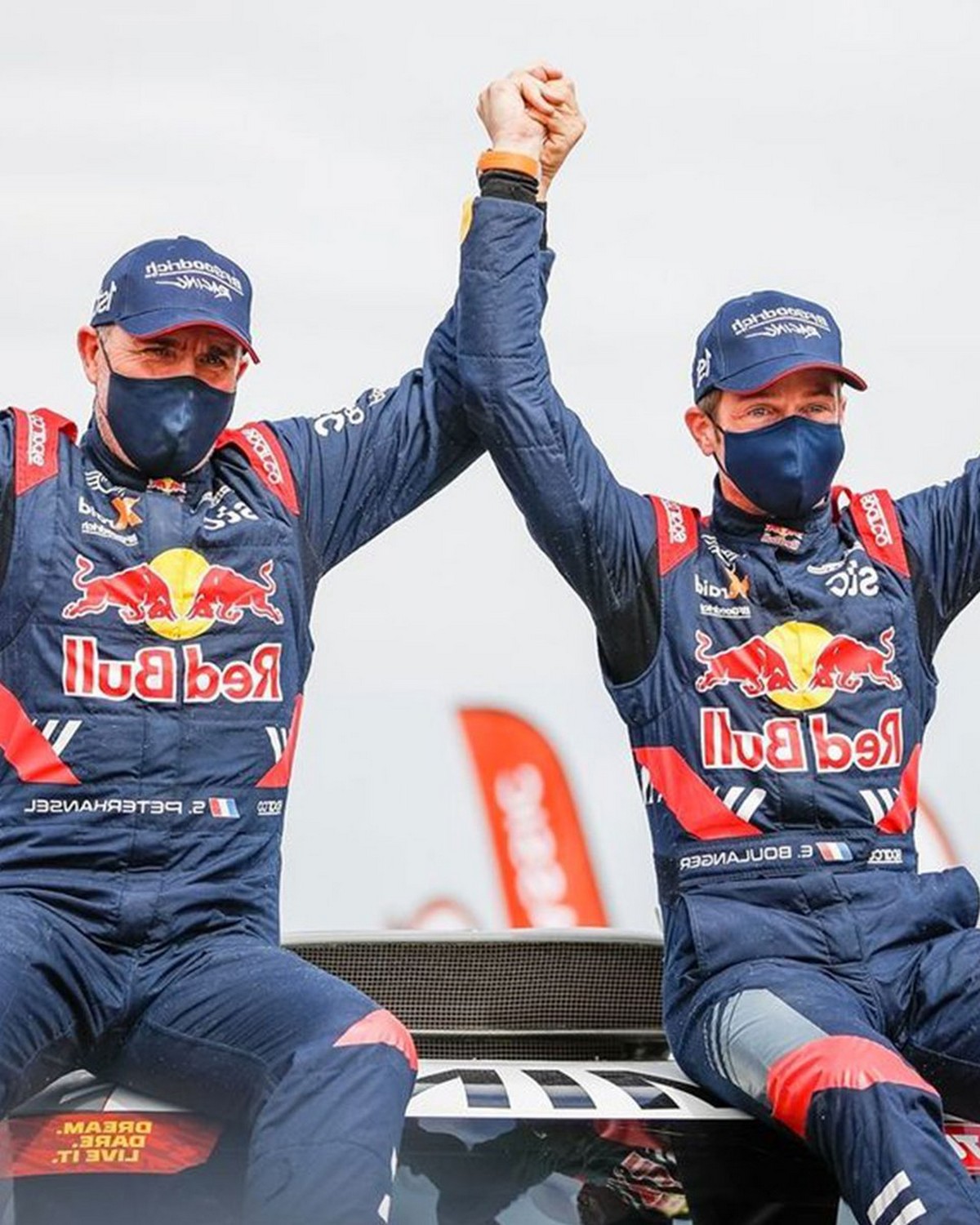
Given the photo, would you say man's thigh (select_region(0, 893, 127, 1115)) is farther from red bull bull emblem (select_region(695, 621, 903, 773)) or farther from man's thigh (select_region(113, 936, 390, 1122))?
red bull bull emblem (select_region(695, 621, 903, 773))

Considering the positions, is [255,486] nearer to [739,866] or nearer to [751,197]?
[739,866]

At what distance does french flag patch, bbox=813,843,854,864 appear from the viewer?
2.98 m

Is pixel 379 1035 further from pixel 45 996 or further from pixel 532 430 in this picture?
pixel 532 430

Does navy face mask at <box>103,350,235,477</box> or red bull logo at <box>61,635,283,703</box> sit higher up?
navy face mask at <box>103,350,235,477</box>

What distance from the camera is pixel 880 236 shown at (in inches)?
189

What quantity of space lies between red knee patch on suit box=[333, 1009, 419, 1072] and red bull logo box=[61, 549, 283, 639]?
613 millimetres

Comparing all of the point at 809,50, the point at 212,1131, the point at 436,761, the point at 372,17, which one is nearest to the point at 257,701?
the point at 212,1131

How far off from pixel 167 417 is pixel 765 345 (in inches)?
33.4

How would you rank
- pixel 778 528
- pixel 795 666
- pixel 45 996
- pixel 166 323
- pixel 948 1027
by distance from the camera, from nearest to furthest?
pixel 45 996 → pixel 948 1027 → pixel 166 323 → pixel 795 666 → pixel 778 528

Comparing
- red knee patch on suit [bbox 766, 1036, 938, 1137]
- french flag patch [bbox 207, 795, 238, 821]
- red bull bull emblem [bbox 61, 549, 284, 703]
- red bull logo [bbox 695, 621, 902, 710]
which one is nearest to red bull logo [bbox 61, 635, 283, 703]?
red bull bull emblem [bbox 61, 549, 284, 703]

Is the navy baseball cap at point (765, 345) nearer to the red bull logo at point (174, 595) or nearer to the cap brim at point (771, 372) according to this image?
the cap brim at point (771, 372)

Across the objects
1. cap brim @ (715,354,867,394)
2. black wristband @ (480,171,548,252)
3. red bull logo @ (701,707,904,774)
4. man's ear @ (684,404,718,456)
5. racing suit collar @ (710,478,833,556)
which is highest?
black wristband @ (480,171,548,252)

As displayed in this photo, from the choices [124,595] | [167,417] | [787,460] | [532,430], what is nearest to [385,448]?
[532,430]

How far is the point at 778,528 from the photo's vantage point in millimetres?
3170
